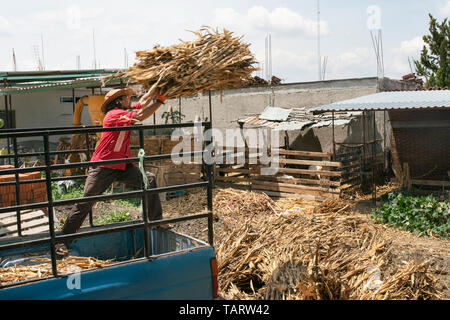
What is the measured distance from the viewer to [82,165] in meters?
3.29

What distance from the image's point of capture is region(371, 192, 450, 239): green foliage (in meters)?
8.45

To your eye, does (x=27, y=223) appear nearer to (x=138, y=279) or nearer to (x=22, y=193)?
(x=22, y=193)

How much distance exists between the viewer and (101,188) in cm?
465

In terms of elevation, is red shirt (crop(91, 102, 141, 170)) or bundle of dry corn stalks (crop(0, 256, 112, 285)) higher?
red shirt (crop(91, 102, 141, 170))

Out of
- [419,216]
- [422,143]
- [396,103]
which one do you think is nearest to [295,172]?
[396,103]

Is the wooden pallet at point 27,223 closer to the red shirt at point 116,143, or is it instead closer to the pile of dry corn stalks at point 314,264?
the red shirt at point 116,143

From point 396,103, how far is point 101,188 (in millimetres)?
8516

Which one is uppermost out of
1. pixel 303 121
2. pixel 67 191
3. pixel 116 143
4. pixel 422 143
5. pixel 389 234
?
pixel 303 121

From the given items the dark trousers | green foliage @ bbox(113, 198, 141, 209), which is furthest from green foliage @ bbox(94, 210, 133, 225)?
the dark trousers

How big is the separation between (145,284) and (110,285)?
0.87 feet

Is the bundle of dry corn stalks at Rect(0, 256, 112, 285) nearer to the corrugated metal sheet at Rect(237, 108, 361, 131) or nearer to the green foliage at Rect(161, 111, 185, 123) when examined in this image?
the corrugated metal sheet at Rect(237, 108, 361, 131)

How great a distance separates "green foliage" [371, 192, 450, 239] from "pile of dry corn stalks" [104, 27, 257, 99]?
5382 mm

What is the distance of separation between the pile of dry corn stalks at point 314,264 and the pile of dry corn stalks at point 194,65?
221cm

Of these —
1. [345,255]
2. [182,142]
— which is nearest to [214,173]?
[182,142]
